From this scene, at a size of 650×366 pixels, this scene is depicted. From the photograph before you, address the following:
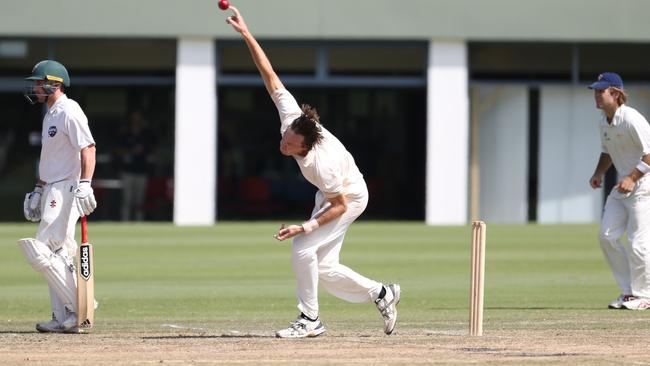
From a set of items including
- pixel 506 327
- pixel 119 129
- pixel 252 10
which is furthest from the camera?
pixel 119 129

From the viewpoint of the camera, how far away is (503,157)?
27.3 m

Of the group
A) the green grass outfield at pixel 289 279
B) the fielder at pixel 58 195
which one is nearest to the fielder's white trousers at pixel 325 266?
the green grass outfield at pixel 289 279

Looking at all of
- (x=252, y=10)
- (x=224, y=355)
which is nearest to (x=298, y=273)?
(x=224, y=355)

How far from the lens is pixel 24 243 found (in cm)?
1057

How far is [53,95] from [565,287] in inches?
236

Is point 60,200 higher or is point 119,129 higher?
Result: point 119,129

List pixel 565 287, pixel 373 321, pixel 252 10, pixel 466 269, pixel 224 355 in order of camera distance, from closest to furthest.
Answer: pixel 224 355, pixel 373 321, pixel 565 287, pixel 466 269, pixel 252 10

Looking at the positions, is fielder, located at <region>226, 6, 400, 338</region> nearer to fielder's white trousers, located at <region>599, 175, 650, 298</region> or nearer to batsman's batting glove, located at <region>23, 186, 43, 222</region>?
batsman's batting glove, located at <region>23, 186, 43, 222</region>

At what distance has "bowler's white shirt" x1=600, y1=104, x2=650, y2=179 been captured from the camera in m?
12.1

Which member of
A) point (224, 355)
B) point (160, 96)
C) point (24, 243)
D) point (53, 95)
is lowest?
point (224, 355)

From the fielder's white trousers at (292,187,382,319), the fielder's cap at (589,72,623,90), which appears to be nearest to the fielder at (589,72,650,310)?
the fielder's cap at (589,72,623,90)

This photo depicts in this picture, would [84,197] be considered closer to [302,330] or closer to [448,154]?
[302,330]

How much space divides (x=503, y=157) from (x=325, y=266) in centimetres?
1748

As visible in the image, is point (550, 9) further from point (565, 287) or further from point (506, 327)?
point (506, 327)
